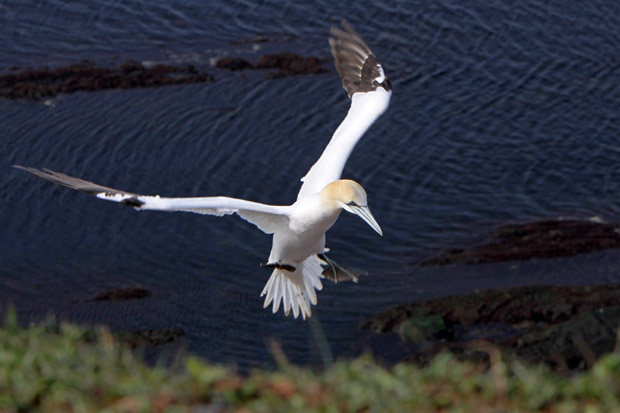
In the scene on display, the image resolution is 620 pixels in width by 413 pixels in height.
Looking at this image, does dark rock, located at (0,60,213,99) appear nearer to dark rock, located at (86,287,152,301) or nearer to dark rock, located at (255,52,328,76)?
dark rock, located at (255,52,328,76)

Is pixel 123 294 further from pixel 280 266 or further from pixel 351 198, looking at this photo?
pixel 351 198

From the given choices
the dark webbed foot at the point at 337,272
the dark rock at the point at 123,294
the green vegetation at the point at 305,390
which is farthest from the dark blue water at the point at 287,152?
the green vegetation at the point at 305,390

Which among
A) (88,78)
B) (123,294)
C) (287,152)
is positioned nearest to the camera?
(123,294)

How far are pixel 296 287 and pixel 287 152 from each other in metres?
4.21

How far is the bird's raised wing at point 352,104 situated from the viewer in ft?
25.2

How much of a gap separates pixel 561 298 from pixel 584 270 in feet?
2.76

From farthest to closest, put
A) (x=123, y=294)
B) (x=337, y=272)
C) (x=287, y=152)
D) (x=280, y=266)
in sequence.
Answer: (x=287, y=152), (x=123, y=294), (x=337, y=272), (x=280, y=266)

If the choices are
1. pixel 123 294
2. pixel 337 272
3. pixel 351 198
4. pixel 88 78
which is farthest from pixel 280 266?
pixel 88 78

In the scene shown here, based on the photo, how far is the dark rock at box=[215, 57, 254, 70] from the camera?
1460 cm

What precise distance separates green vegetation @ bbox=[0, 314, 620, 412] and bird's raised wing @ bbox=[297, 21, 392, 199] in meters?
3.70

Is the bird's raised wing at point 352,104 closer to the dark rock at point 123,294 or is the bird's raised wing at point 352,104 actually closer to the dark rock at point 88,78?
the dark rock at point 123,294

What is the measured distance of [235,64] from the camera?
575 inches

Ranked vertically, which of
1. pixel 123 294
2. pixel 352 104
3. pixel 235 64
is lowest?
pixel 123 294

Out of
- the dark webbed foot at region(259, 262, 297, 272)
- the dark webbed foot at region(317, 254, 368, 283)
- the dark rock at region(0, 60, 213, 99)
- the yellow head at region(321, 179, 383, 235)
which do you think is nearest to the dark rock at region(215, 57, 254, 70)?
the dark rock at region(0, 60, 213, 99)
